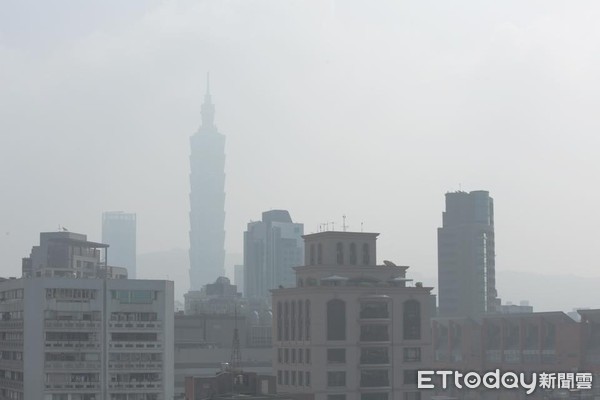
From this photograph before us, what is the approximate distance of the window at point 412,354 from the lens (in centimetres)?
14575

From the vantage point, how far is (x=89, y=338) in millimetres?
126750

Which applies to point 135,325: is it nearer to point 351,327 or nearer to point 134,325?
point 134,325

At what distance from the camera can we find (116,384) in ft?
416

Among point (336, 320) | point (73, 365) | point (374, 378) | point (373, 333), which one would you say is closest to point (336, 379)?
point (374, 378)

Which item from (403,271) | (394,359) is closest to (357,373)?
(394,359)

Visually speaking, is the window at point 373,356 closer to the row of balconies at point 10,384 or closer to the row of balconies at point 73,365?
the row of balconies at point 73,365

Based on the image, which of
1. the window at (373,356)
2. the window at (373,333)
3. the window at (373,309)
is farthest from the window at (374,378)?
the window at (373,309)

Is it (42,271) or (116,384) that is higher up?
(42,271)

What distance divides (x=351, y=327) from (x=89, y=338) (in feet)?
115

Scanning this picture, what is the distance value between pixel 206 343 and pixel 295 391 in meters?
58.2

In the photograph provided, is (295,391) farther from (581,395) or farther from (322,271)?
Answer: (581,395)

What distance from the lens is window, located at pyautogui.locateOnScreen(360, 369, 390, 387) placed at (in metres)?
143

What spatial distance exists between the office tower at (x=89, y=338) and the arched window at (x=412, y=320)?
32.6 m
